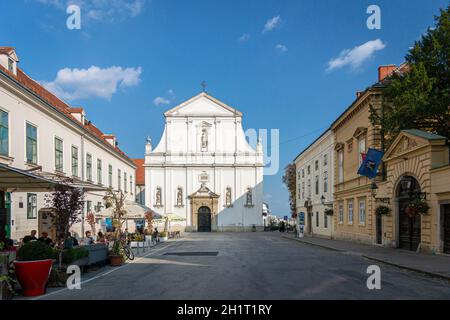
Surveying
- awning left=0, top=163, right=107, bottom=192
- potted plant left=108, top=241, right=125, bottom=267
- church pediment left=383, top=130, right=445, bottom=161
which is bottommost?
potted plant left=108, top=241, right=125, bottom=267

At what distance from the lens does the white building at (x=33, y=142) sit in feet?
72.8

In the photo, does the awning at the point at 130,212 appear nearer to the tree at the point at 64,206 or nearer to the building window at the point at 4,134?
the building window at the point at 4,134

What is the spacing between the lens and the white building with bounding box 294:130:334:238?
4003 cm

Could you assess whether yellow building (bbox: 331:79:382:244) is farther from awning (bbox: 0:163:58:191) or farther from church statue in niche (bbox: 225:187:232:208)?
church statue in niche (bbox: 225:187:232:208)

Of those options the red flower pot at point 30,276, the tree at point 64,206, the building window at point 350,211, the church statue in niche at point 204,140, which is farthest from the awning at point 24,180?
the church statue in niche at point 204,140

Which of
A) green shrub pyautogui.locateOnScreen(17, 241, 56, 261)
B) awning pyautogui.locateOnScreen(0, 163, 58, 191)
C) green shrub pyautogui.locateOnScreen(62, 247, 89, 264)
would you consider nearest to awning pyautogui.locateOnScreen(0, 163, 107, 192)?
awning pyautogui.locateOnScreen(0, 163, 58, 191)

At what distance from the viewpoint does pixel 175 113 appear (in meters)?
62.0

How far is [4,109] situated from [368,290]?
18.2 meters

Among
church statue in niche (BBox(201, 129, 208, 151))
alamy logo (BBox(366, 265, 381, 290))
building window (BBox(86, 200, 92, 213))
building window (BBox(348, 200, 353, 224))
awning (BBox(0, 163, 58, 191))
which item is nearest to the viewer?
alamy logo (BBox(366, 265, 381, 290))

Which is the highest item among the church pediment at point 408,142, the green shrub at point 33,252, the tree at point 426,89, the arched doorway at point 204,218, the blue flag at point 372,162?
the tree at point 426,89

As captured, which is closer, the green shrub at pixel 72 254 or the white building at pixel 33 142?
the green shrub at pixel 72 254

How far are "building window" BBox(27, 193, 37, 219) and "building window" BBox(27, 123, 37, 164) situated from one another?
5.96 feet
